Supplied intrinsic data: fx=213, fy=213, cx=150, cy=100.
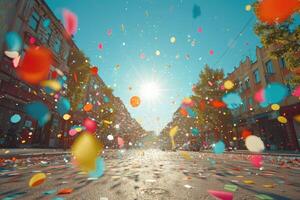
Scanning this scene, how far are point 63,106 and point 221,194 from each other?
2411 centimetres

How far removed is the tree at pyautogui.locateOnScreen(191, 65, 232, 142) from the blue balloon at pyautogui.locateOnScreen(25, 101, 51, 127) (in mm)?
18663

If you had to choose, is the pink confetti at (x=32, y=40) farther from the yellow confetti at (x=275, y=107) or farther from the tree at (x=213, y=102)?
the yellow confetti at (x=275, y=107)

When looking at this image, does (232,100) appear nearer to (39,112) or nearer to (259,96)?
(259,96)

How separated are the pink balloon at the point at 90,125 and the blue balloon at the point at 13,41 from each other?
1934 centimetres

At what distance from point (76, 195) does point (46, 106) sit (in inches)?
813

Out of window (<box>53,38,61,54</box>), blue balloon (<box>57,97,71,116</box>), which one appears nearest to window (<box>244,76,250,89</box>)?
blue balloon (<box>57,97,71,116</box>)

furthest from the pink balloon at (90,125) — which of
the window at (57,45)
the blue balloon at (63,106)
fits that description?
the window at (57,45)

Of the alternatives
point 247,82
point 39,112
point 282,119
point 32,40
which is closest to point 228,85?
point 247,82

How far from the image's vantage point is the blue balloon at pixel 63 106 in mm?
24008

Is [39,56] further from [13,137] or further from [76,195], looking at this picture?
[76,195]

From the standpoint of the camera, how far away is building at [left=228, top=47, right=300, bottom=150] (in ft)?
62.5

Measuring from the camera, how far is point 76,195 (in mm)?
3146

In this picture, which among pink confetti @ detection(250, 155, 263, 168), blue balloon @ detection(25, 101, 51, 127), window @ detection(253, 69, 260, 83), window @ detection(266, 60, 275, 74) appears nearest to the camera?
pink confetti @ detection(250, 155, 263, 168)

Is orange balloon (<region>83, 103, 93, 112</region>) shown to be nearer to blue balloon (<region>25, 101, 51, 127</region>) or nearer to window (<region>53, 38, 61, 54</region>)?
window (<region>53, 38, 61, 54</region>)
